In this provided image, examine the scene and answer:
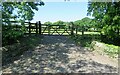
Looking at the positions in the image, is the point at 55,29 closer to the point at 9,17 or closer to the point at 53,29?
the point at 53,29

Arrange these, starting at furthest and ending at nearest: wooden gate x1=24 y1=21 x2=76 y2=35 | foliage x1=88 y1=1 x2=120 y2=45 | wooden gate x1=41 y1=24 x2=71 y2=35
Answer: wooden gate x1=41 y1=24 x2=71 y2=35 < wooden gate x1=24 y1=21 x2=76 y2=35 < foliage x1=88 y1=1 x2=120 y2=45

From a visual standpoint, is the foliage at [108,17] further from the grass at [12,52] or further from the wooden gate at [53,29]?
the wooden gate at [53,29]

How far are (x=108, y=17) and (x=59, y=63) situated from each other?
5590 millimetres

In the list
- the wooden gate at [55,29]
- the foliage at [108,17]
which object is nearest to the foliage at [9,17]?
the foliage at [108,17]

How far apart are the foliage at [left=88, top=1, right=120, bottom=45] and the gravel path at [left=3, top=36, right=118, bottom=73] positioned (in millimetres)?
2458

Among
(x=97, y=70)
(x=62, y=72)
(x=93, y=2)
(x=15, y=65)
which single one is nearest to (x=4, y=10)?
(x=15, y=65)

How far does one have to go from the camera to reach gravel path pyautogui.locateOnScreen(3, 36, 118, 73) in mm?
9286

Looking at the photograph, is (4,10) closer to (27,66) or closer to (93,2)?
(27,66)

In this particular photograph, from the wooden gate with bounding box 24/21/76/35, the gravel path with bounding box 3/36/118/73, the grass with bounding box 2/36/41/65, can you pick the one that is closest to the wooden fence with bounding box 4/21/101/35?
the wooden gate with bounding box 24/21/76/35

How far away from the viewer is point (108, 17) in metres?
14.1

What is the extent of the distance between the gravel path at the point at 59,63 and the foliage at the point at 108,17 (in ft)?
8.06

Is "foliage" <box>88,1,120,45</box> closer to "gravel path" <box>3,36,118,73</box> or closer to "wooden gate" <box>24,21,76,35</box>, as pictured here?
"gravel path" <box>3,36,118,73</box>

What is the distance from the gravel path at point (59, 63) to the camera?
366 inches

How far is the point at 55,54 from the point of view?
12.3 metres
